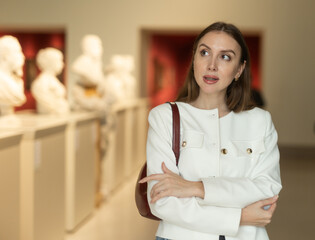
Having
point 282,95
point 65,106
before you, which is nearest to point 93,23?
point 282,95

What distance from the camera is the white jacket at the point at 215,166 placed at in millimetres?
2049

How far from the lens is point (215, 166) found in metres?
2.16

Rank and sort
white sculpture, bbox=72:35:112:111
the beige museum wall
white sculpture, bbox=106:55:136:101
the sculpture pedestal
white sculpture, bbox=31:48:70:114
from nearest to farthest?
the sculpture pedestal, white sculpture, bbox=31:48:70:114, white sculpture, bbox=72:35:112:111, white sculpture, bbox=106:55:136:101, the beige museum wall

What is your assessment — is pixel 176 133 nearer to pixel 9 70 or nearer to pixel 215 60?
pixel 215 60

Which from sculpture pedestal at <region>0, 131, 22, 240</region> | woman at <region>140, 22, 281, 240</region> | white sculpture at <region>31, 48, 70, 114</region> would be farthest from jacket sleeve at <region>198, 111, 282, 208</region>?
white sculpture at <region>31, 48, 70, 114</region>

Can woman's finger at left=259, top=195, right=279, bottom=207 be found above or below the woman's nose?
below

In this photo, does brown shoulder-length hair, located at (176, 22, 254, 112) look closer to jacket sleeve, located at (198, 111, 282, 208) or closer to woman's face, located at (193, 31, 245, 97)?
woman's face, located at (193, 31, 245, 97)

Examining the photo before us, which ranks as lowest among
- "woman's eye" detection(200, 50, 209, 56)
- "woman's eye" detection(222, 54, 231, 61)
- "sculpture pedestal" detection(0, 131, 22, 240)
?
"sculpture pedestal" detection(0, 131, 22, 240)

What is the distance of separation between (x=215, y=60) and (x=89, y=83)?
5139mm

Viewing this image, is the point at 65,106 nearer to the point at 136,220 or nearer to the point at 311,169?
the point at 136,220

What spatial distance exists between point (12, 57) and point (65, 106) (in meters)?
1.47

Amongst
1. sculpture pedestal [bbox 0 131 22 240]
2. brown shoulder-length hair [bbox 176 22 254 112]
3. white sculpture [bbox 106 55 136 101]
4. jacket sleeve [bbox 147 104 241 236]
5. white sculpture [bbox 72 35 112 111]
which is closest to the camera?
jacket sleeve [bbox 147 104 241 236]

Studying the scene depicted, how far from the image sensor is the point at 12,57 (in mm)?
4609

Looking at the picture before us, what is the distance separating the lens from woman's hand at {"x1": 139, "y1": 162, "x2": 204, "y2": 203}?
206 centimetres
